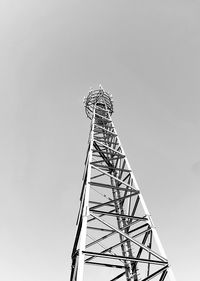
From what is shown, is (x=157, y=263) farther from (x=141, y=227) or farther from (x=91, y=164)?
(x=91, y=164)

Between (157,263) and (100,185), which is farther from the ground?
(100,185)

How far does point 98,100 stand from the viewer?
1934 cm

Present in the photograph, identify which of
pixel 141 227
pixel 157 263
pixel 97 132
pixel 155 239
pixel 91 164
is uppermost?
pixel 97 132

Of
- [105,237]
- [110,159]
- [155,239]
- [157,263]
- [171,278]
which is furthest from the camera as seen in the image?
[110,159]

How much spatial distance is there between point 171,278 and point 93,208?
129 inches

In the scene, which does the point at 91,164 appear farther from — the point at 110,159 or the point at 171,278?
the point at 171,278

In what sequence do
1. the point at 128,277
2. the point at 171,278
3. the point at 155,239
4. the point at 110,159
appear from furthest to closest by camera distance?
the point at 110,159
the point at 128,277
the point at 155,239
the point at 171,278

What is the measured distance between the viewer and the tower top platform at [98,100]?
19.2 metres

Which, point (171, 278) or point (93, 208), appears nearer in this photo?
point (171, 278)

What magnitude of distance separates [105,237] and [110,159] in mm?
5095

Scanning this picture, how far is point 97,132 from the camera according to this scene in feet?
50.7

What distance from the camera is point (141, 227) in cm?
893

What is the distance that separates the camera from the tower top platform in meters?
19.2

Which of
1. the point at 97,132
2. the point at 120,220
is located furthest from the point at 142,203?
the point at 97,132
